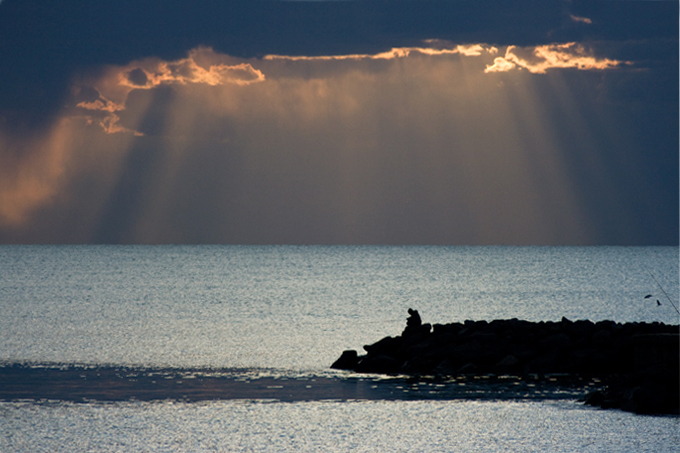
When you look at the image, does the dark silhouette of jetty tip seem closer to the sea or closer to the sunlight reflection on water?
the sea

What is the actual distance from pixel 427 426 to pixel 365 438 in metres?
1.71

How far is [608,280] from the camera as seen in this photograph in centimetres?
11056

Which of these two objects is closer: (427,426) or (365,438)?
(365,438)

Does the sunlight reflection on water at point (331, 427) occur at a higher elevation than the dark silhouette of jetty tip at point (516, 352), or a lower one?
lower

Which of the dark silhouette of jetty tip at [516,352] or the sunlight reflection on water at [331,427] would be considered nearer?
the sunlight reflection on water at [331,427]

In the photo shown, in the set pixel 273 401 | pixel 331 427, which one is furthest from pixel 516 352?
pixel 331 427

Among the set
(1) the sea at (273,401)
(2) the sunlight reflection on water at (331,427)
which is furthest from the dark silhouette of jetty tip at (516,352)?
(2) the sunlight reflection on water at (331,427)

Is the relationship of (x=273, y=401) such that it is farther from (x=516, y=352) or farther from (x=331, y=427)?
(x=516, y=352)

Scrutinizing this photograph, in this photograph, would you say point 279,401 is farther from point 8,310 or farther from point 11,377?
point 8,310

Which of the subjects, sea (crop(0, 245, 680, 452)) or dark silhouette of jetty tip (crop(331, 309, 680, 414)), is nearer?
sea (crop(0, 245, 680, 452))

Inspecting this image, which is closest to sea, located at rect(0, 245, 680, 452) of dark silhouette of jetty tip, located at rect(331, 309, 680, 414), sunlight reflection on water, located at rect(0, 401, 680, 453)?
sunlight reflection on water, located at rect(0, 401, 680, 453)

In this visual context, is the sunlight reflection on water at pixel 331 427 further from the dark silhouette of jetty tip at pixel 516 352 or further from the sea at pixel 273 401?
the dark silhouette of jetty tip at pixel 516 352

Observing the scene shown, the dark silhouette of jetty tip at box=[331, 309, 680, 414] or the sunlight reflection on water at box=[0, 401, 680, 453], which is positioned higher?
the dark silhouette of jetty tip at box=[331, 309, 680, 414]

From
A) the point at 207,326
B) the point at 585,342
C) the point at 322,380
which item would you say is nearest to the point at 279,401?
the point at 322,380
